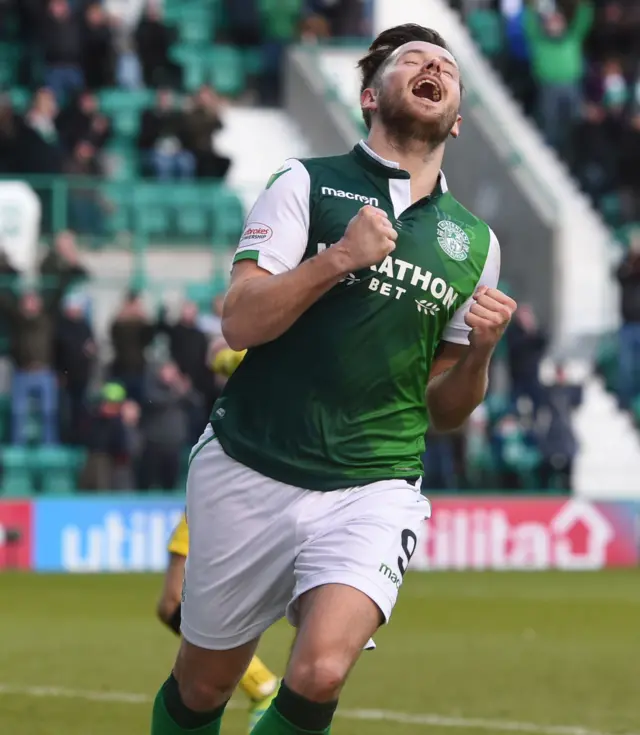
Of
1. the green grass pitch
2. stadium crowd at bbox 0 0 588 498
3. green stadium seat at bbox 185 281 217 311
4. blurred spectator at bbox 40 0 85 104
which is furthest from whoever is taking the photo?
blurred spectator at bbox 40 0 85 104

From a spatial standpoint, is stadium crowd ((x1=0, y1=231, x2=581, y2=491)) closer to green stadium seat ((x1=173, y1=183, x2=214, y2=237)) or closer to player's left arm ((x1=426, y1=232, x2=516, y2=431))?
green stadium seat ((x1=173, y1=183, x2=214, y2=237))

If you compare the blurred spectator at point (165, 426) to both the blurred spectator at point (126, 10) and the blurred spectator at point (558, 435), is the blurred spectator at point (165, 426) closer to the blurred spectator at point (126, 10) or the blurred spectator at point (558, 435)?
the blurred spectator at point (558, 435)

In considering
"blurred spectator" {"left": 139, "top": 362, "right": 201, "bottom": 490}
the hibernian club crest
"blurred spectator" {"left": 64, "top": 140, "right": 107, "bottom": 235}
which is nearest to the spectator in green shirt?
"blurred spectator" {"left": 64, "top": 140, "right": 107, "bottom": 235}

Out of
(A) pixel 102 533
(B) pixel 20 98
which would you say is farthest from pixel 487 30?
(A) pixel 102 533

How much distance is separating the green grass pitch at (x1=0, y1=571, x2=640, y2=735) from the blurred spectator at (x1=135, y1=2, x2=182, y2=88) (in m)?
8.07

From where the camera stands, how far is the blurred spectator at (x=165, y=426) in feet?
60.7

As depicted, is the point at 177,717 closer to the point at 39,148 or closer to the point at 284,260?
the point at 284,260

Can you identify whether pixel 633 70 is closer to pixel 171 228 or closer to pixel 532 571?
pixel 171 228

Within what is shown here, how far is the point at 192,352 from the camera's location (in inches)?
742

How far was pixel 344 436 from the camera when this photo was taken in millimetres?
5117

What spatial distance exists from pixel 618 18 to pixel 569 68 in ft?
5.67

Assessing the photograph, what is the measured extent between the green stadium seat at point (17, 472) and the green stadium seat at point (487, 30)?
10279 mm

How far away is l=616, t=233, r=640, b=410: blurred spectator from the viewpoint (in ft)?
70.6

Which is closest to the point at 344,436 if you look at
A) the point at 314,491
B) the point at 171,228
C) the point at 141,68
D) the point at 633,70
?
the point at 314,491
